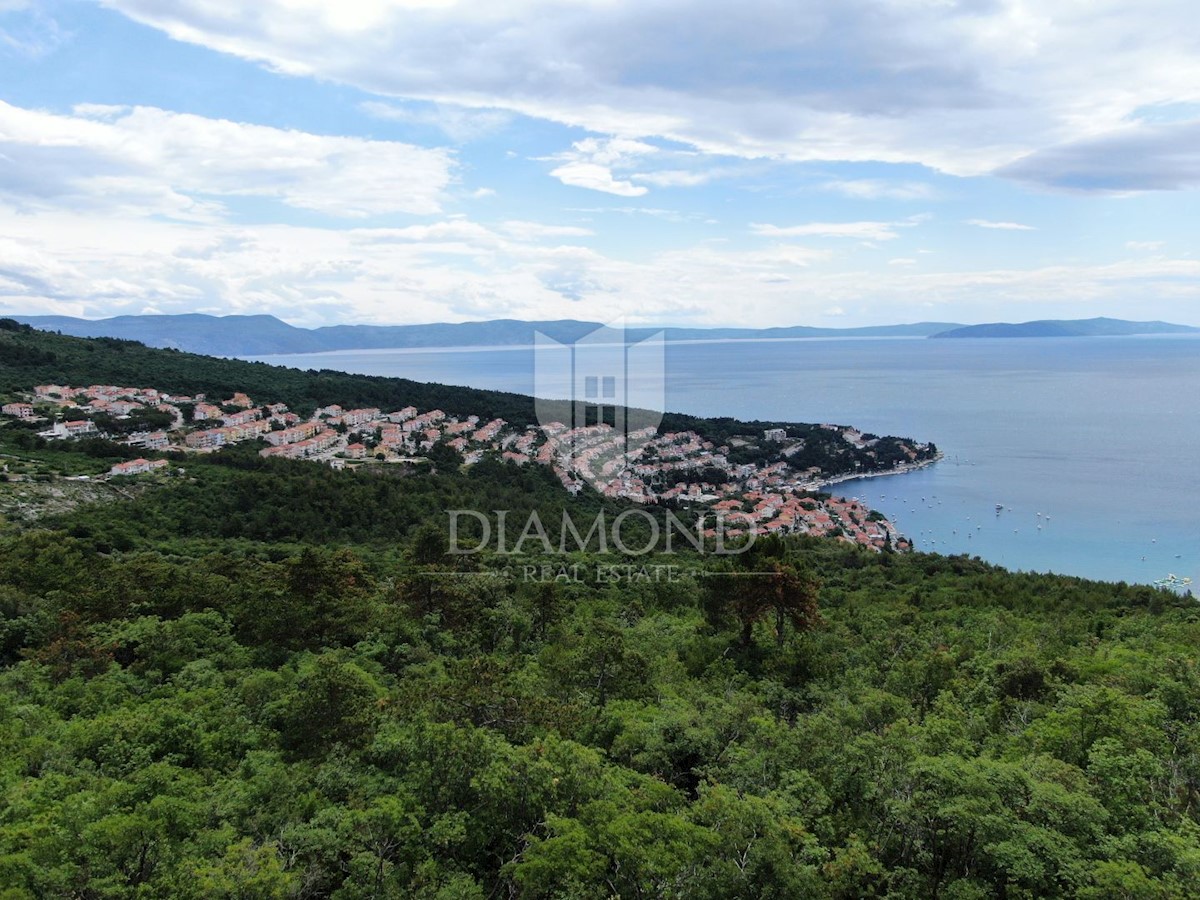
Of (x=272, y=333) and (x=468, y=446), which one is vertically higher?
(x=272, y=333)

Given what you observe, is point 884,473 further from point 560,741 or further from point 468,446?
point 560,741

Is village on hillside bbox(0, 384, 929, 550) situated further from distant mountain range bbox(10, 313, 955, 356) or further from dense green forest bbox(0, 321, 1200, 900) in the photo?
distant mountain range bbox(10, 313, 955, 356)

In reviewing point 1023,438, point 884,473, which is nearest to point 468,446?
point 884,473

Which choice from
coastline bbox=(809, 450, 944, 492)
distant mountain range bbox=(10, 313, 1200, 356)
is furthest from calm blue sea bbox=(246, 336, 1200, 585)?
distant mountain range bbox=(10, 313, 1200, 356)

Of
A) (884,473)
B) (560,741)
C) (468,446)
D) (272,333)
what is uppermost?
(272,333)

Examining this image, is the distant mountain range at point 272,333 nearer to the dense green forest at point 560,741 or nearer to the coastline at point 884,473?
the coastline at point 884,473
